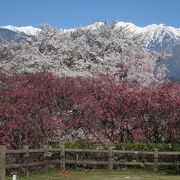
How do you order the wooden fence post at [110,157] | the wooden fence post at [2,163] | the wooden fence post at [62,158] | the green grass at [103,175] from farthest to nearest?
the wooden fence post at [110,157] → the wooden fence post at [62,158] → the green grass at [103,175] → the wooden fence post at [2,163]

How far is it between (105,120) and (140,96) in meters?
2.28

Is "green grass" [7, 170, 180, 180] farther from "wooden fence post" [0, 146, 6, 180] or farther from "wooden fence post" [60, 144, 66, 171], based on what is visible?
"wooden fence post" [0, 146, 6, 180]

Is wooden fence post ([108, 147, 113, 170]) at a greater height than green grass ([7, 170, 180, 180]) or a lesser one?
greater

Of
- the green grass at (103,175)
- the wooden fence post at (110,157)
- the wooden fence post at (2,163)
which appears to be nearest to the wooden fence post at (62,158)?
the green grass at (103,175)

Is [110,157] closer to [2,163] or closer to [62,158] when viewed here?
[62,158]

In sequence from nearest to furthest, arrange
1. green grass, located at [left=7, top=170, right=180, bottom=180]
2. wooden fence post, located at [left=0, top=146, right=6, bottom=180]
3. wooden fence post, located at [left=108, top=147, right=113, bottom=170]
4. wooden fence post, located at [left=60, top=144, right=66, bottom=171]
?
wooden fence post, located at [left=0, top=146, right=6, bottom=180] < green grass, located at [left=7, top=170, right=180, bottom=180] < wooden fence post, located at [left=60, top=144, right=66, bottom=171] < wooden fence post, located at [left=108, top=147, right=113, bottom=170]

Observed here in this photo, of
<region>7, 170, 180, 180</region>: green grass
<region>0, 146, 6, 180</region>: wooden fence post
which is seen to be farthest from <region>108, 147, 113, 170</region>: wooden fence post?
<region>0, 146, 6, 180</region>: wooden fence post

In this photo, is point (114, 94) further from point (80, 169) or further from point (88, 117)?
point (80, 169)

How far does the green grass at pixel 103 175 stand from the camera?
858 inches

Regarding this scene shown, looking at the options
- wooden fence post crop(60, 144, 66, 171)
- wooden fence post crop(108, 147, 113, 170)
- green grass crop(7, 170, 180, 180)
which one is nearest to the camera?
green grass crop(7, 170, 180, 180)

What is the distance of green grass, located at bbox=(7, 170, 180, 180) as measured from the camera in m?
21.8

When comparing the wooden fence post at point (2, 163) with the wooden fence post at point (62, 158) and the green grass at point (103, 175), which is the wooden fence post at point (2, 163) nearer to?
the green grass at point (103, 175)

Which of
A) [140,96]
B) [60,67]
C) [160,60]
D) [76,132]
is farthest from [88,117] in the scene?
[160,60]

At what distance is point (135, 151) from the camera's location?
24734 millimetres
